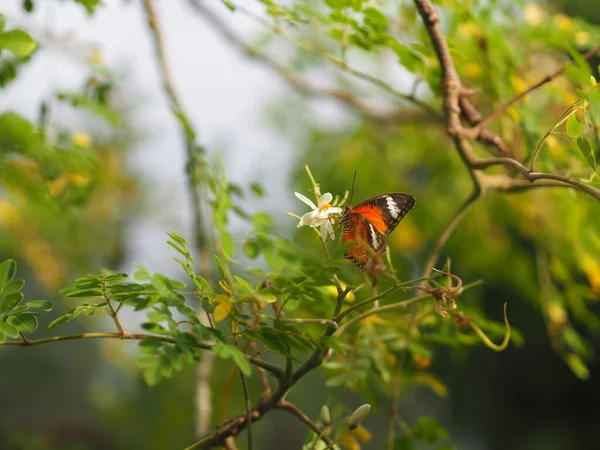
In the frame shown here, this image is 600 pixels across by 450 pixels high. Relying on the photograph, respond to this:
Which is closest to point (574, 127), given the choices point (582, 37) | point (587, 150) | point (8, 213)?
point (587, 150)

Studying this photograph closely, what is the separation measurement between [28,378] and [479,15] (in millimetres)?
3845

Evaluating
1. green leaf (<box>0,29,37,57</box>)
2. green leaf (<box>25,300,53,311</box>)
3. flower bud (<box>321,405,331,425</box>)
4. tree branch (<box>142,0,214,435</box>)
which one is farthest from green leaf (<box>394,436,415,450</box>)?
green leaf (<box>0,29,37,57</box>)

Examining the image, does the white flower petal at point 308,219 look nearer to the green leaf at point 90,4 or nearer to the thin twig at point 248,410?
the thin twig at point 248,410

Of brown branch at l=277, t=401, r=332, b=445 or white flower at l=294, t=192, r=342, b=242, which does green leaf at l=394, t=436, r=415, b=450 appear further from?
white flower at l=294, t=192, r=342, b=242

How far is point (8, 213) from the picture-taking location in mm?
2117

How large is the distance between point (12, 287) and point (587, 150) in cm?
39

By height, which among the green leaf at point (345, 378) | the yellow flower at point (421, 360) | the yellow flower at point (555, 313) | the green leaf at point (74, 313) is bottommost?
the yellow flower at point (555, 313)

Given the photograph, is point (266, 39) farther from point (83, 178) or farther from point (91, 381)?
point (91, 381)

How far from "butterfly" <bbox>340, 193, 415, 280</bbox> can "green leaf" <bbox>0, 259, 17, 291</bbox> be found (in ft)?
0.78

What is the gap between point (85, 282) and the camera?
0.39 meters

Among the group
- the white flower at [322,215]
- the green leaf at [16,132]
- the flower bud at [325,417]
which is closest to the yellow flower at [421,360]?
the flower bud at [325,417]

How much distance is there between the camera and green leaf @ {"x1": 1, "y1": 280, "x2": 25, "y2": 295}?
0.41 m

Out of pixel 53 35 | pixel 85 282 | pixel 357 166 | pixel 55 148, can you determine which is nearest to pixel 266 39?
pixel 357 166

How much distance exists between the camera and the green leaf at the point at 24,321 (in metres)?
0.39
